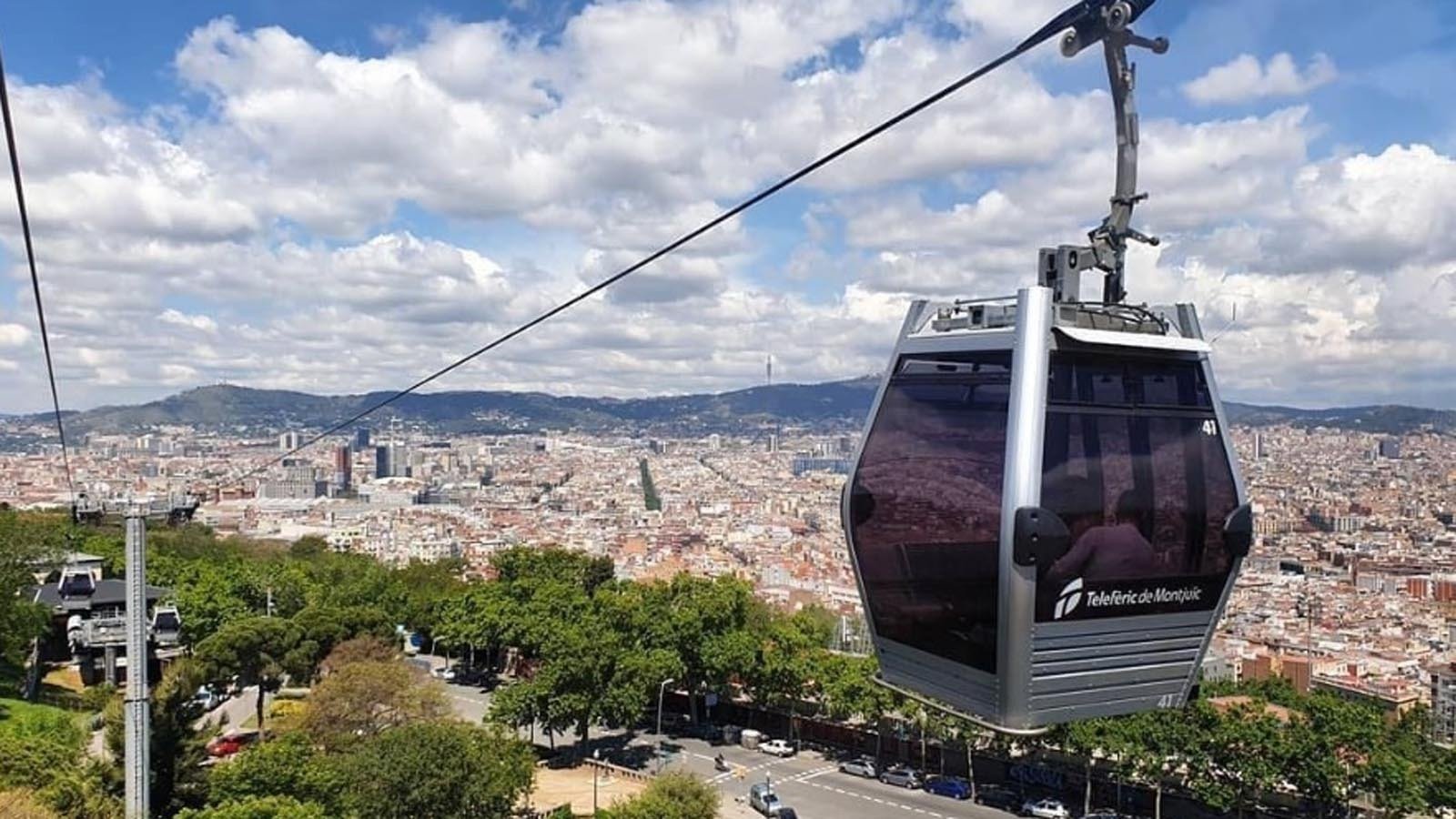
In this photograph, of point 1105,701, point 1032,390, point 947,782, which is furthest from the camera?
point 947,782

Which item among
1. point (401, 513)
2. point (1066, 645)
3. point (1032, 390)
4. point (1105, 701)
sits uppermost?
point (1032, 390)

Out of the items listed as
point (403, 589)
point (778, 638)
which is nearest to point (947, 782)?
point (778, 638)

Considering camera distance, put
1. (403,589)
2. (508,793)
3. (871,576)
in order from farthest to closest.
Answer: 1. (403,589)
2. (508,793)
3. (871,576)

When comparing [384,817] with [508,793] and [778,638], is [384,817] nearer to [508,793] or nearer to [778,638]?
[508,793]

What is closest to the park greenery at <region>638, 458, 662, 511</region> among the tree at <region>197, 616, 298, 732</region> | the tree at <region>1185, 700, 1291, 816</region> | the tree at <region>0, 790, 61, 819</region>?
the tree at <region>197, 616, 298, 732</region>

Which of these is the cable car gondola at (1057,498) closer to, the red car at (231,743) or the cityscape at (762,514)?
the cityscape at (762,514)

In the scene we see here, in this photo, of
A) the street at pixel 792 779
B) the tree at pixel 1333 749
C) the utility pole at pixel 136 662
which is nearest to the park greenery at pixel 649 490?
the street at pixel 792 779

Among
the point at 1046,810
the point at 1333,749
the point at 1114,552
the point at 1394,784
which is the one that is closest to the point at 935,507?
the point at 1114,552

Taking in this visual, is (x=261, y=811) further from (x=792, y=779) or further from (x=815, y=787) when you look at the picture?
(x=792, y=779)
